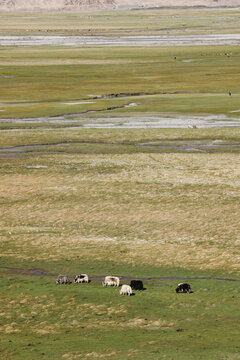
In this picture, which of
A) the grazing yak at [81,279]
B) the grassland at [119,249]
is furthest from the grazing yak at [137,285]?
the grazing yak at [81,279]

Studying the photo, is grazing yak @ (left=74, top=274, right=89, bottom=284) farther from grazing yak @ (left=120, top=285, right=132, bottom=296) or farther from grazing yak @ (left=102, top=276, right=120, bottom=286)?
grazing yak @ (left=120, top=285, right=132, bottom=296)

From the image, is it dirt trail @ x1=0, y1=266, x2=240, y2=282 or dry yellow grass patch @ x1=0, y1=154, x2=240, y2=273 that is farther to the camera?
dry yellow grass patch @ x1=0, y1=154, x2=240, y2=273

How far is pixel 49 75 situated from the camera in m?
123

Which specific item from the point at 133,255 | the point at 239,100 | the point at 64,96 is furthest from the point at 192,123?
the point at 133,255

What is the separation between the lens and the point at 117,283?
28.2 metres

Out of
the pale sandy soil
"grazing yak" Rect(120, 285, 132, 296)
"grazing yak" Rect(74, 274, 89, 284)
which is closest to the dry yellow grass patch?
"grazing yak" Rect(74, 274, 89, 284)

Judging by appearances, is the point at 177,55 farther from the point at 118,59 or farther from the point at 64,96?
the point at 64,96

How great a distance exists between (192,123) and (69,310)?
46836mm

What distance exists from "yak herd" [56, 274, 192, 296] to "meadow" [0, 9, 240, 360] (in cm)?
27

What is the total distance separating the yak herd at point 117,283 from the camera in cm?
2705

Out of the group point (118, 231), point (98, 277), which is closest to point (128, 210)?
point (118, 231)

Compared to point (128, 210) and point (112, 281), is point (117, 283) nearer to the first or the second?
point (112, 281)

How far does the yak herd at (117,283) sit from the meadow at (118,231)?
0.88 ft

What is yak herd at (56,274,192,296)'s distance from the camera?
27.0 meters
